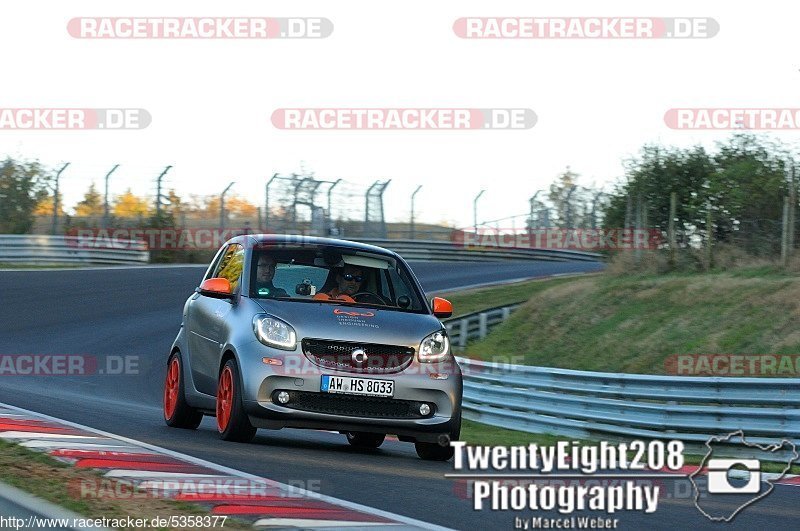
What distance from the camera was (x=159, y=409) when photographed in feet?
48.6

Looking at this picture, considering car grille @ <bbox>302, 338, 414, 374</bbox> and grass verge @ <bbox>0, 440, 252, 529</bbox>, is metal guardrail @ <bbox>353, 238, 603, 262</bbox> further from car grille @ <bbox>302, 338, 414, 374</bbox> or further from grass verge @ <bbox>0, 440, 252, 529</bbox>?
grass verge @ <bbox>0, 440, 252, 529</bbox>

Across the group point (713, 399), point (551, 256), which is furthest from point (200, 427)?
point (551, 256)

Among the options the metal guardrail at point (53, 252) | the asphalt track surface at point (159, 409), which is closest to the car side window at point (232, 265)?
the asphalt track surface at point (159, 409)

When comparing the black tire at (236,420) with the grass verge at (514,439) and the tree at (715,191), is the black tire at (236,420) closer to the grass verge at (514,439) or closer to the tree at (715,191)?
the grass verge at (514,439)

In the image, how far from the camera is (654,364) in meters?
18.7

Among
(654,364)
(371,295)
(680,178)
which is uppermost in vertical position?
(680,178)

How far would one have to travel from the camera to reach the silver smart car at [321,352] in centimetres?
925

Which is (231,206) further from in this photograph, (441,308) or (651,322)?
(441,308)

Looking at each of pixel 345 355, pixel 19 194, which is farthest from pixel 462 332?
pixel 19 194

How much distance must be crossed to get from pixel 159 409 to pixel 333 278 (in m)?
5.31

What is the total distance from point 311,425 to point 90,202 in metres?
26.7

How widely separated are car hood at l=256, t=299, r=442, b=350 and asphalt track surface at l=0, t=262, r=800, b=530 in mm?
881

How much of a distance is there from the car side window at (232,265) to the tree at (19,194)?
24.8 m

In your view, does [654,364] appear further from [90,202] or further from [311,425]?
[90,202]
